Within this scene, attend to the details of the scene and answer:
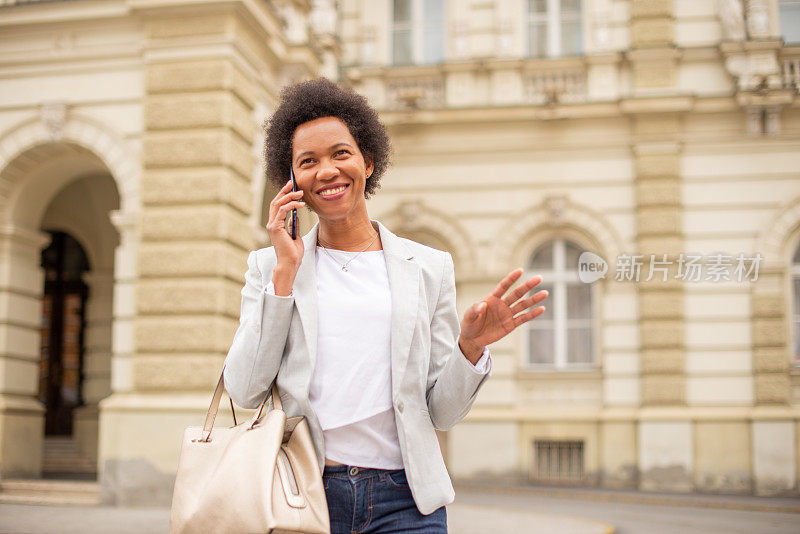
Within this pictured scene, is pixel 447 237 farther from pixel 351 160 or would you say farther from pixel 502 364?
pixel 351 160

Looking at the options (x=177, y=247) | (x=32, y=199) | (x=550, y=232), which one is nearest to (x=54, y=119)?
(x=32, y=199)

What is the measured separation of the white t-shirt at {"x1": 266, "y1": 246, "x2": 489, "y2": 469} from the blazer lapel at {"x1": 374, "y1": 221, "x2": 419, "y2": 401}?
0.11ft

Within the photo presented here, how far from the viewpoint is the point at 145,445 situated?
393 inches

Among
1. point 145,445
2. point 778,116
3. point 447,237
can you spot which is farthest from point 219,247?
point 778,116

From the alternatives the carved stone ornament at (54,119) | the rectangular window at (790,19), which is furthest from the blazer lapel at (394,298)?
the rectangular window at (790,19)

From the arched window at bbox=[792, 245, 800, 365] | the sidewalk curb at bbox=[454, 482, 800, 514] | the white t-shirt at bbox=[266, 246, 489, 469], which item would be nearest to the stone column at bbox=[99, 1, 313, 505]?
the sidewalk curb at bbox=[454, 482, 800, 514]

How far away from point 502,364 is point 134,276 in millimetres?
7534

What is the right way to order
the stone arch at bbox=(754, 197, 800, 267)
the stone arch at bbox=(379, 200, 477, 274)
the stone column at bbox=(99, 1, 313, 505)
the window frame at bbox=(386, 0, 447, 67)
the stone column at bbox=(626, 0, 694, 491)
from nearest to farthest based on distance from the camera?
the stone column at bbox=(99, 1, 313, 505), the stone column at bbox=(626, 0, 694, 491), the stone arch at bbox=(754, 197, 800, 267), the stone arch at bbox=(379, 200, 477, 274), the window frame at bbox=(386, 0, 447, 67)

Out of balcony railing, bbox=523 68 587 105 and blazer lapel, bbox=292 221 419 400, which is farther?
balcony railing, bbox=523 68 587 105

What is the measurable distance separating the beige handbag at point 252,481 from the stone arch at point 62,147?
8.92 metres

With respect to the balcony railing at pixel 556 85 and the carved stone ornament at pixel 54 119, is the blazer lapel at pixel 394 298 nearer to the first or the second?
the carved stone ornament at pixel 54 119

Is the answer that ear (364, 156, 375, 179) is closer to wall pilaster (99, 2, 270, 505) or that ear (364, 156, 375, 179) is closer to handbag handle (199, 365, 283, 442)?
handbag handle (199, 365, 283, 442)

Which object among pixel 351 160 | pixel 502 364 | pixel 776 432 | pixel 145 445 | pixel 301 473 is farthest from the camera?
pixel 502 364

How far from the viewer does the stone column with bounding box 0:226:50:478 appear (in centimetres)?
1108
